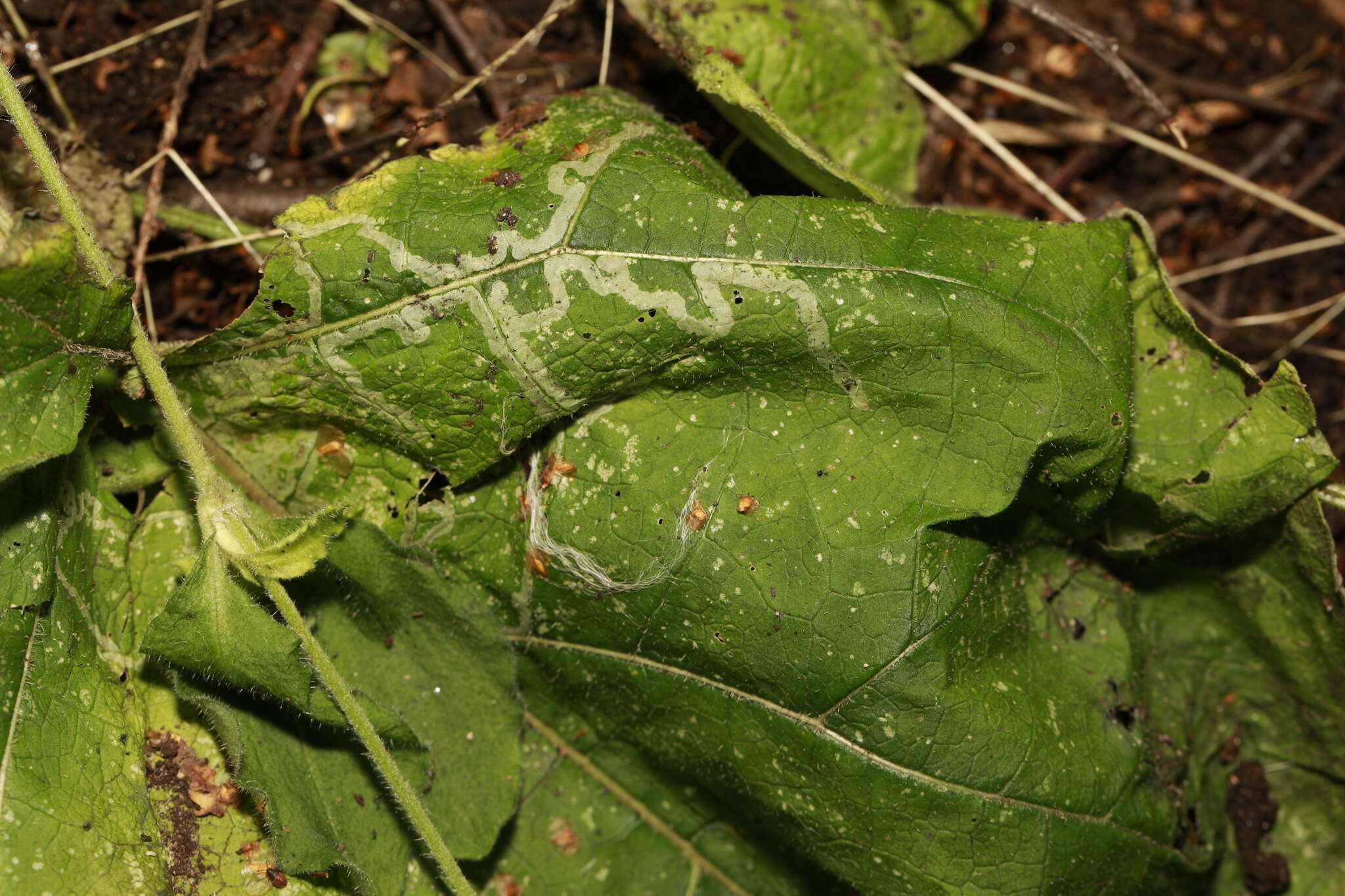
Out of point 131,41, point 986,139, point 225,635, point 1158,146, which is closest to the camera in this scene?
point 225,635

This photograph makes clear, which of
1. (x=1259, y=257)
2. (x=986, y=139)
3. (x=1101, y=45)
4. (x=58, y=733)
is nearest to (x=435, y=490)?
(x=58, y=733)

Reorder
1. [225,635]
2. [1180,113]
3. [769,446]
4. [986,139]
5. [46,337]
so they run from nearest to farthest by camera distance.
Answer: [46,337], [225,635], [769,446], [986,139], [1180,113]

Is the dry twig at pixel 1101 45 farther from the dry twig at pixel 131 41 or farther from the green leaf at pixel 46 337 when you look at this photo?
the green leaf at pixel 46 337

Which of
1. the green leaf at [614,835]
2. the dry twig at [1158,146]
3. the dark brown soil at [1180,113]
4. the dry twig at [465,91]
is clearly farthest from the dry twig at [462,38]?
the green leaf at [614,835]

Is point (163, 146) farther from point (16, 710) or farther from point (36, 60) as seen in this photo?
point (16, 710)

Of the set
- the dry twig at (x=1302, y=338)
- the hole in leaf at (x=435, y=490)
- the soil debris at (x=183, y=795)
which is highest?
the dry twig at (x=1302, y=338)

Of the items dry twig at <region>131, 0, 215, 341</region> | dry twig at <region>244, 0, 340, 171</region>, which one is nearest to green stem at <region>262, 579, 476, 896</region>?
dry twig at <region>131, 0, 215, 341</region>
